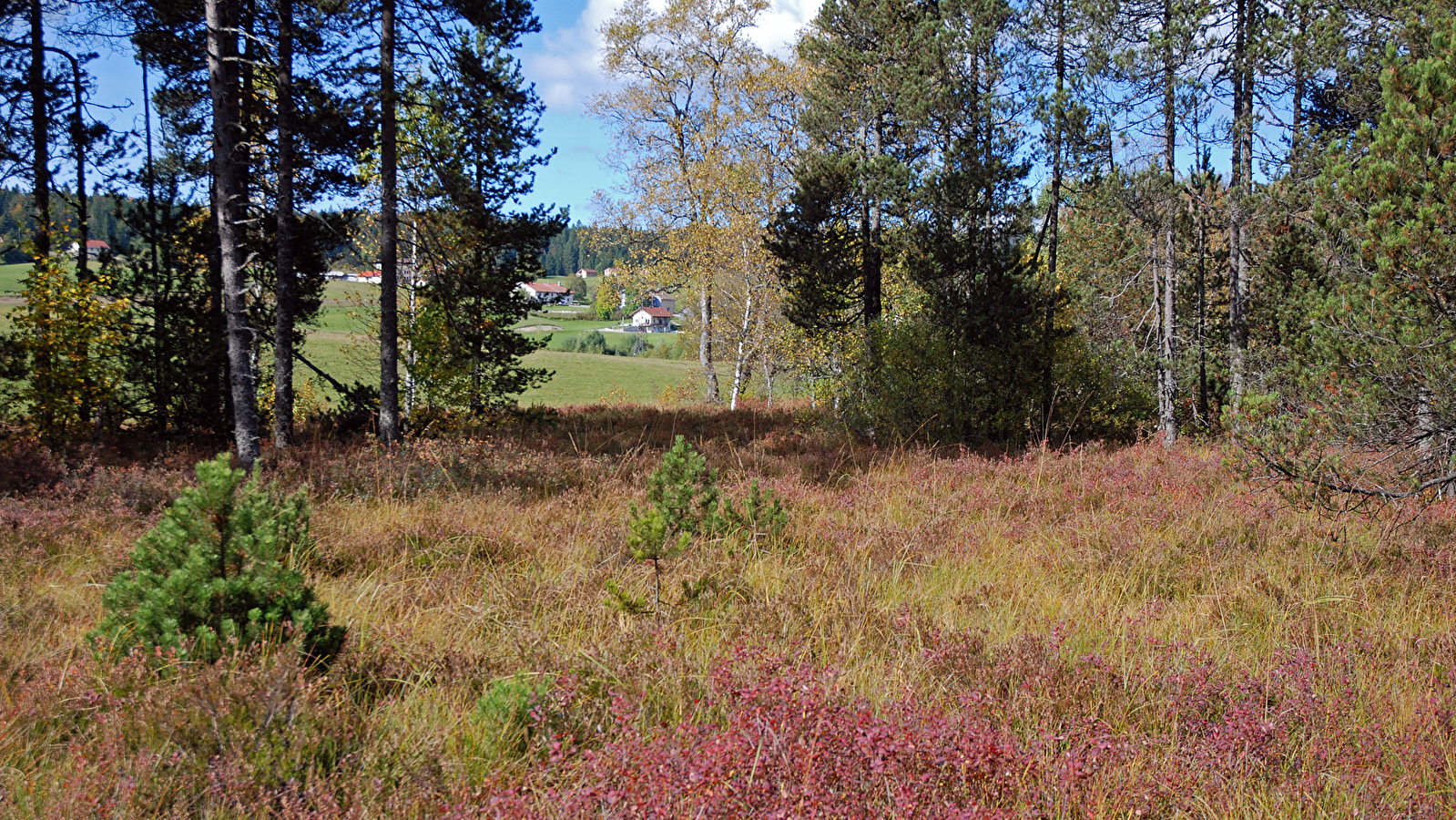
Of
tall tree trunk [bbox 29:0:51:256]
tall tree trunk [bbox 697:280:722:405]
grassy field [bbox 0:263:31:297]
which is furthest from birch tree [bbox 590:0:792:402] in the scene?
grassy field [bbox 0:263:31:297]

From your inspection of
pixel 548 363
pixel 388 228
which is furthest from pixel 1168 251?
pixel 548 363

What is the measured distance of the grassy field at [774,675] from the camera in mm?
2154

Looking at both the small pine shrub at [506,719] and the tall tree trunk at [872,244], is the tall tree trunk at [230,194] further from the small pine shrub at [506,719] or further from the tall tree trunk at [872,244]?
the tall tree trunk at [872,244]

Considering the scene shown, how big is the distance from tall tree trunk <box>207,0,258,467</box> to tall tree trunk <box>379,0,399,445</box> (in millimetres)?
1863

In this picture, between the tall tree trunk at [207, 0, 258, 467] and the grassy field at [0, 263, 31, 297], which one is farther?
the grassy field at [0, 263, 31, 297]

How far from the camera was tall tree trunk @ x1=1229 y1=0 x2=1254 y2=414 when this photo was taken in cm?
1214

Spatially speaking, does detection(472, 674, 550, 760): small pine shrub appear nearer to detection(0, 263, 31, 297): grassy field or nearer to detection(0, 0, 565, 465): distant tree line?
detection(0, 0, 565, 465): distant tree line

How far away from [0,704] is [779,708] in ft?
9.50

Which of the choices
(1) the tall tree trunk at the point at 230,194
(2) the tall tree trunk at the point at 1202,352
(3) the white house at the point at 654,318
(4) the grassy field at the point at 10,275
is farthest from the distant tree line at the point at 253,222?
(3) the white house at the point at 654,318

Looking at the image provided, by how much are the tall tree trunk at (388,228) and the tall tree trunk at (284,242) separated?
1.07m

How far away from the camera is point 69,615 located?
12.0ft

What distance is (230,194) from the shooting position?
7.14 m

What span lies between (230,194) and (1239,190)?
14771 mm

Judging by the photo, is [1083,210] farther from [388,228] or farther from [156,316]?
[156,316]
